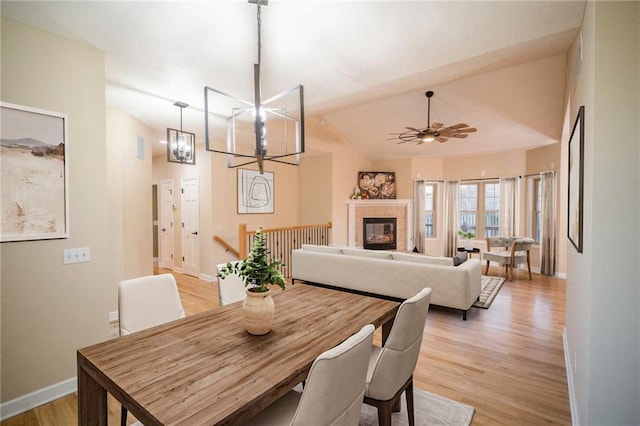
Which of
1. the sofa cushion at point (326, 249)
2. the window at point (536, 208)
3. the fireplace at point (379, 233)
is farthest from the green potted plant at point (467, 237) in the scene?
the sofa cushion at point (326, 249)

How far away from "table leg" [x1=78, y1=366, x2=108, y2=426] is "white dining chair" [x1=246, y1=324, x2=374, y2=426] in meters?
1.09

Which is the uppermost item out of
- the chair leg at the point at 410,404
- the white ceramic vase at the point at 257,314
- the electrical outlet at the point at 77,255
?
the electrical outlet at the point at 77,255

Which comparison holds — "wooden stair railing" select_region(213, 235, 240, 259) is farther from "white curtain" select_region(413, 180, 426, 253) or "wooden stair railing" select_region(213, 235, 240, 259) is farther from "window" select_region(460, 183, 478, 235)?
"window" select_region(460, 183, 478, 235)

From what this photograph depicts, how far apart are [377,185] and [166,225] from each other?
5374mm

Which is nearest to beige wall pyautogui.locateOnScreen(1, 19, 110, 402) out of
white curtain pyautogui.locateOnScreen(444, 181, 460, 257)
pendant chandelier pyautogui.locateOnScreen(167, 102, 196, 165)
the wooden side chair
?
pendant chandelier pyautogui.locateOnScreen(167, 102, 196, 165)

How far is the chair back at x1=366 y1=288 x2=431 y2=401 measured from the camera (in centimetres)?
154

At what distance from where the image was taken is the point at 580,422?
5.78 ft

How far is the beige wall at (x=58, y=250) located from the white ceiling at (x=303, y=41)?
7.6 inches

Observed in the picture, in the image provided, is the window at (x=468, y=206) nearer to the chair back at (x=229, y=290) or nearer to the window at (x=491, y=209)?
the window at (x=491, y=209)

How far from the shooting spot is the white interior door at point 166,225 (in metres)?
6.88

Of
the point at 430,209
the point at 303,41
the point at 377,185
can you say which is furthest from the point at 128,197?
the point at 430,209

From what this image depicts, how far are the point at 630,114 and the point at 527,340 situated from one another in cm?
260

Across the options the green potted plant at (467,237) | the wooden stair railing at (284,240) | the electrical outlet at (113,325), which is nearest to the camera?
the electrical outlet at (113,325)

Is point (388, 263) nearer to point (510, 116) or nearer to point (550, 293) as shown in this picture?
point (550, 293)
